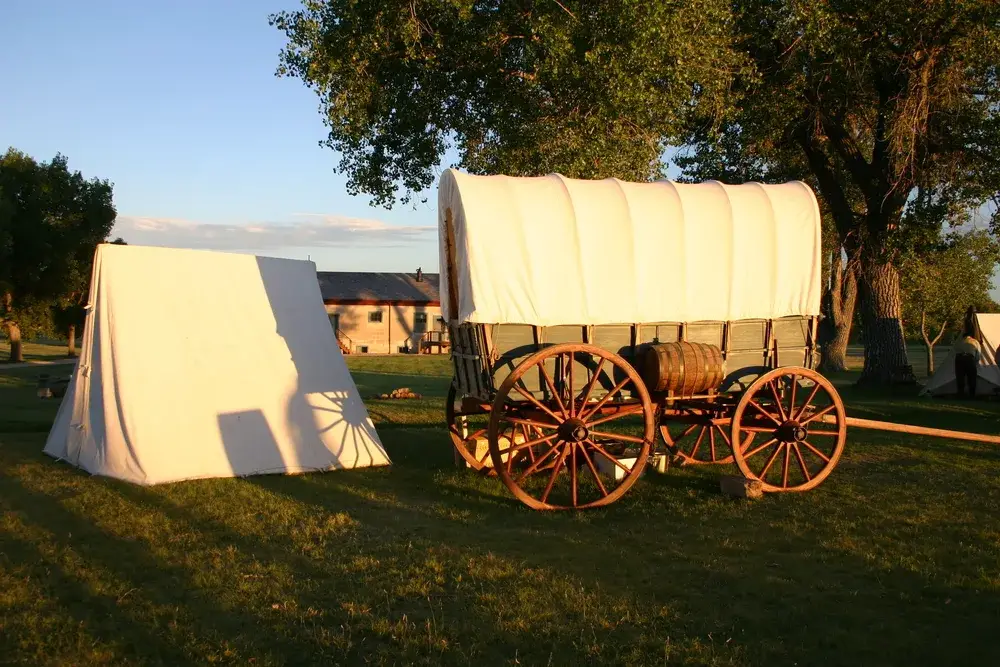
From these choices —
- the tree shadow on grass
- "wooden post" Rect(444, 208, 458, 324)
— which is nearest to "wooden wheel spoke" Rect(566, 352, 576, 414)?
"wooden post" Rect(444, 208, 458, 324)

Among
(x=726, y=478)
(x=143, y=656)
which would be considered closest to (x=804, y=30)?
(x=726, y=478)

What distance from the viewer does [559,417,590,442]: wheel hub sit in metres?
8.40

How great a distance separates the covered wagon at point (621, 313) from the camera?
8469 millimetres

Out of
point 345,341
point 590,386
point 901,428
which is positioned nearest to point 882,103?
point 901,428

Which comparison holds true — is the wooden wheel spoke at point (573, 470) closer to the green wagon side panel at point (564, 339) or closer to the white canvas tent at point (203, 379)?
the green wagon side panel at point (564, 339)

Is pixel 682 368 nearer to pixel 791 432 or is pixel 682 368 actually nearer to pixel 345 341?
pixel 791 432

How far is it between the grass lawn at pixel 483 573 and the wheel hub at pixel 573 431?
0.75m

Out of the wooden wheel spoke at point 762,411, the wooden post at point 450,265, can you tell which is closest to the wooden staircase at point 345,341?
the wooden post at point 450,265

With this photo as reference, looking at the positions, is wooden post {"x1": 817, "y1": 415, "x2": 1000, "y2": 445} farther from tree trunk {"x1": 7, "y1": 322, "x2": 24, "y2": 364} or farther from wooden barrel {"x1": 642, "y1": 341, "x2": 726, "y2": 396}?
tree trunk {"x1": 7, "y1": 322, "x2": 24, "y2": 364}

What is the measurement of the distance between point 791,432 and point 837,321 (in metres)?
24.5

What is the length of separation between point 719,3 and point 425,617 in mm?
11466

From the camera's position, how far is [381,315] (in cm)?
5038

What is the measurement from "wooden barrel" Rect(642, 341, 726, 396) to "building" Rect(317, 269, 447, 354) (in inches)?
1561

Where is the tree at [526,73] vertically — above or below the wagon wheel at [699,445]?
above
